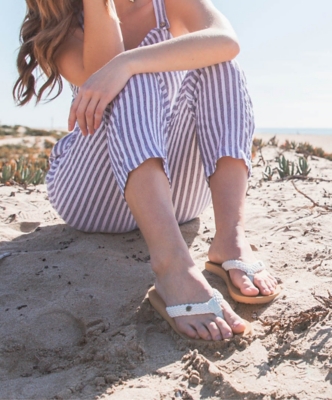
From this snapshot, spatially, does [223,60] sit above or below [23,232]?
above

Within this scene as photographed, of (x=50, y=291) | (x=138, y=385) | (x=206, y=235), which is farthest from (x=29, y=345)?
(x=206, y=235)

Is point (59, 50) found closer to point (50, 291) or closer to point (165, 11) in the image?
point (165, 11)

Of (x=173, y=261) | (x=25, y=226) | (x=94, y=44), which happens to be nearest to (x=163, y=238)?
(x=173, y=261)

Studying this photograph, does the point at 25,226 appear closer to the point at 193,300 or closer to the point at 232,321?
the point at 193,300

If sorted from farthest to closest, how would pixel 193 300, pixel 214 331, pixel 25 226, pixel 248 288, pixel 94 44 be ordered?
pixel 25 226 < pixel 94 44 < pixel 248 288 < pixel 193 300 < pixel 214 331

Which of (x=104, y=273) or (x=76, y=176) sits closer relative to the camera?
A: (x=104, y=273)

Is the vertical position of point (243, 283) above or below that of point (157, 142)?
below

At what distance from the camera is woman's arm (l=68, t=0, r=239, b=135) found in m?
1.94

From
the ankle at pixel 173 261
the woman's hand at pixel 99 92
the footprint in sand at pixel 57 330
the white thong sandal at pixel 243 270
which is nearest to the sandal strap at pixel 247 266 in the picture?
the white thong sandal at pixel 243 270

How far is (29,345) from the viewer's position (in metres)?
1.74

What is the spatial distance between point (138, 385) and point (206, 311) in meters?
0.38

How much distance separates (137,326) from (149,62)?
95 cm

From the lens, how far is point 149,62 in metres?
2.00

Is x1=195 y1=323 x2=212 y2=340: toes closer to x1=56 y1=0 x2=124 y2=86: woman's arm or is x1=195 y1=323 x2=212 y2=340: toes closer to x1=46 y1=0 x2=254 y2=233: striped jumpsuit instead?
x1=46 y1=0 x2=254 y2=233: striped jumpsuit
